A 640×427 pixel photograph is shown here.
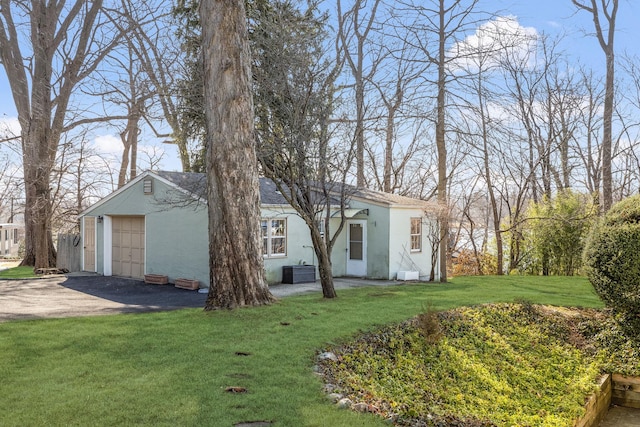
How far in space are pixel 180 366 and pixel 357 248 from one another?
11.9 metres

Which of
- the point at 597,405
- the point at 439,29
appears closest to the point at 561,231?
the point at 439,29

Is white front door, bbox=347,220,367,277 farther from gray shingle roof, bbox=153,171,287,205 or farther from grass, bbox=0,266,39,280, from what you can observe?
grass, bbox=0,266,39,280

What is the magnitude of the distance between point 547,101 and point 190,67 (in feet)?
55.4

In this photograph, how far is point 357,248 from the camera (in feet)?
57.3

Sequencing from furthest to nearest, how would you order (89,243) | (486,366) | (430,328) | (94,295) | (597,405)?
(89,243)
(94,295)
(430,328)
(486,366)
(597,405)

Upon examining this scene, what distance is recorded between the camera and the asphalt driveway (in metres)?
9.89

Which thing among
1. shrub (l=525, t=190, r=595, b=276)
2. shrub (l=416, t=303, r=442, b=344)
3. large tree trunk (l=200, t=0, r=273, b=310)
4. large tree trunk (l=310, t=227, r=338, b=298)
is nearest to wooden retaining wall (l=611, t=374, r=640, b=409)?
shrub (l=416, t=303, r=442, b=344)

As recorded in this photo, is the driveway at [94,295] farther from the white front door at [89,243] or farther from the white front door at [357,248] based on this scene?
the white front door at [89,243]

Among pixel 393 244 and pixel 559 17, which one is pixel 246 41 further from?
pixel 559 17

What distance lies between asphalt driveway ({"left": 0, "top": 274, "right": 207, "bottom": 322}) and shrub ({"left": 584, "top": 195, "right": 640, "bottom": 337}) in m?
8.30

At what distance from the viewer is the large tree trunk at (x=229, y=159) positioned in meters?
9.30

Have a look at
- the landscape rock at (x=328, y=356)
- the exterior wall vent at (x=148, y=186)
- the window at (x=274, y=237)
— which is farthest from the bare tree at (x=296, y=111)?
the exterior wall vent at (x=148, y=186)

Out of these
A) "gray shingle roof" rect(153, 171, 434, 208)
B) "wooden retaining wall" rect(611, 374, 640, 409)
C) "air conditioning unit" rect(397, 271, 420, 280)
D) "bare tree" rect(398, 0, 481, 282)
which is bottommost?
"wooden retaining wall" rect(611, 374, 640, 409)

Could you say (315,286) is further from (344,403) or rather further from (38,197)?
(38,197)
